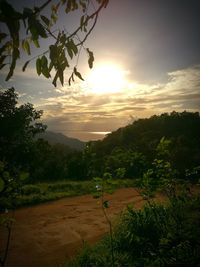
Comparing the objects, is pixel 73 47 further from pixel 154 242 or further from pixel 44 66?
pixel 154 242

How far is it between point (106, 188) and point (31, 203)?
7.18 meters

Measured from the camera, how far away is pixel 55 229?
24.7ft

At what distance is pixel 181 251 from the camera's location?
3.86m

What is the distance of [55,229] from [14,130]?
1244cm

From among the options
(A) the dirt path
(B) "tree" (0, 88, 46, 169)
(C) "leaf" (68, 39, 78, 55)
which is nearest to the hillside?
(B) "tree" (0, 88, 46, 169)

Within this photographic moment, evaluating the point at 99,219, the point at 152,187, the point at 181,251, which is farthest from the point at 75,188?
the point at 181,251

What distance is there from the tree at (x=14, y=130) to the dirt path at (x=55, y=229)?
8190mm

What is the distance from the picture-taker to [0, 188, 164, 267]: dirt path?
230 inches

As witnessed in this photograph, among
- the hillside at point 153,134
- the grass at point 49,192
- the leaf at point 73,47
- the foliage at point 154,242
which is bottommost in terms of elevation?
the grass at point 49,192

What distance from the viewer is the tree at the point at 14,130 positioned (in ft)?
60.1

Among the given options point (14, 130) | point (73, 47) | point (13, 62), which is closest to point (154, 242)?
point (73, 47)

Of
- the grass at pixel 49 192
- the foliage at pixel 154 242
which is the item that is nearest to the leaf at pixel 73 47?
the foliage at pixel 154 242

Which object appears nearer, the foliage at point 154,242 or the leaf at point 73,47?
the leaf at point 73,47

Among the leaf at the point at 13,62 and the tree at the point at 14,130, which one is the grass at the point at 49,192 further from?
the leaf at the point at 13,62
